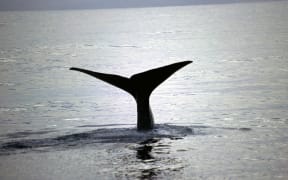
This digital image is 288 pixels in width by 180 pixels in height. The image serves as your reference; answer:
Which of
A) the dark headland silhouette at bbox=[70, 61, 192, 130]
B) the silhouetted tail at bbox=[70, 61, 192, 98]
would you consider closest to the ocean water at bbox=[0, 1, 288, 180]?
the dark headland silhouette at bbox=[70, 61, 192, 130]

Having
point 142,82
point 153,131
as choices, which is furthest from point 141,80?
point 153,131

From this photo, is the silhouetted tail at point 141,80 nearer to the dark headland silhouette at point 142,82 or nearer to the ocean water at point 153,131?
the dark headland silhouette at point 142,82

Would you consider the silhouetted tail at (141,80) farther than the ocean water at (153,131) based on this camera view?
Yes

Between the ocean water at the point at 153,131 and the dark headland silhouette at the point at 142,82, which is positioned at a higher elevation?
the dark headland silhouette at the point at 142,82

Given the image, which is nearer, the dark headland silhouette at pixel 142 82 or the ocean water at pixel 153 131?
the ocean water at pixel 153 131

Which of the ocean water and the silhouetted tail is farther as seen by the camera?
the silhouetted tail

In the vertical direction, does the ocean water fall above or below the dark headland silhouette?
below

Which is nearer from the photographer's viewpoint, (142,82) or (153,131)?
(142,82)

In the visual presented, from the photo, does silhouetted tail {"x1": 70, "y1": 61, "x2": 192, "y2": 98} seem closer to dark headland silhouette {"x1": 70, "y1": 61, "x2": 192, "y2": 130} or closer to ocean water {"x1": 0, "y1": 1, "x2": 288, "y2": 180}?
dark headland silhouette {"x1": 70, "y1": 61, "x2": 192, "y2": 130}

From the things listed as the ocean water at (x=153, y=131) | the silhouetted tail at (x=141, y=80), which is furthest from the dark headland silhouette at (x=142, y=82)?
the ocean water at (x=153, y=131)

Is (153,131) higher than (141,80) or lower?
lower

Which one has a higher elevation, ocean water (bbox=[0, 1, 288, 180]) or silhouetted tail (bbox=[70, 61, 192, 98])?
silhouetted tail (bbox=[70, 61, 192, 98])

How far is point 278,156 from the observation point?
14.3 metres

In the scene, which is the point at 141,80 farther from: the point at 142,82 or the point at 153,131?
the point at 153,131
